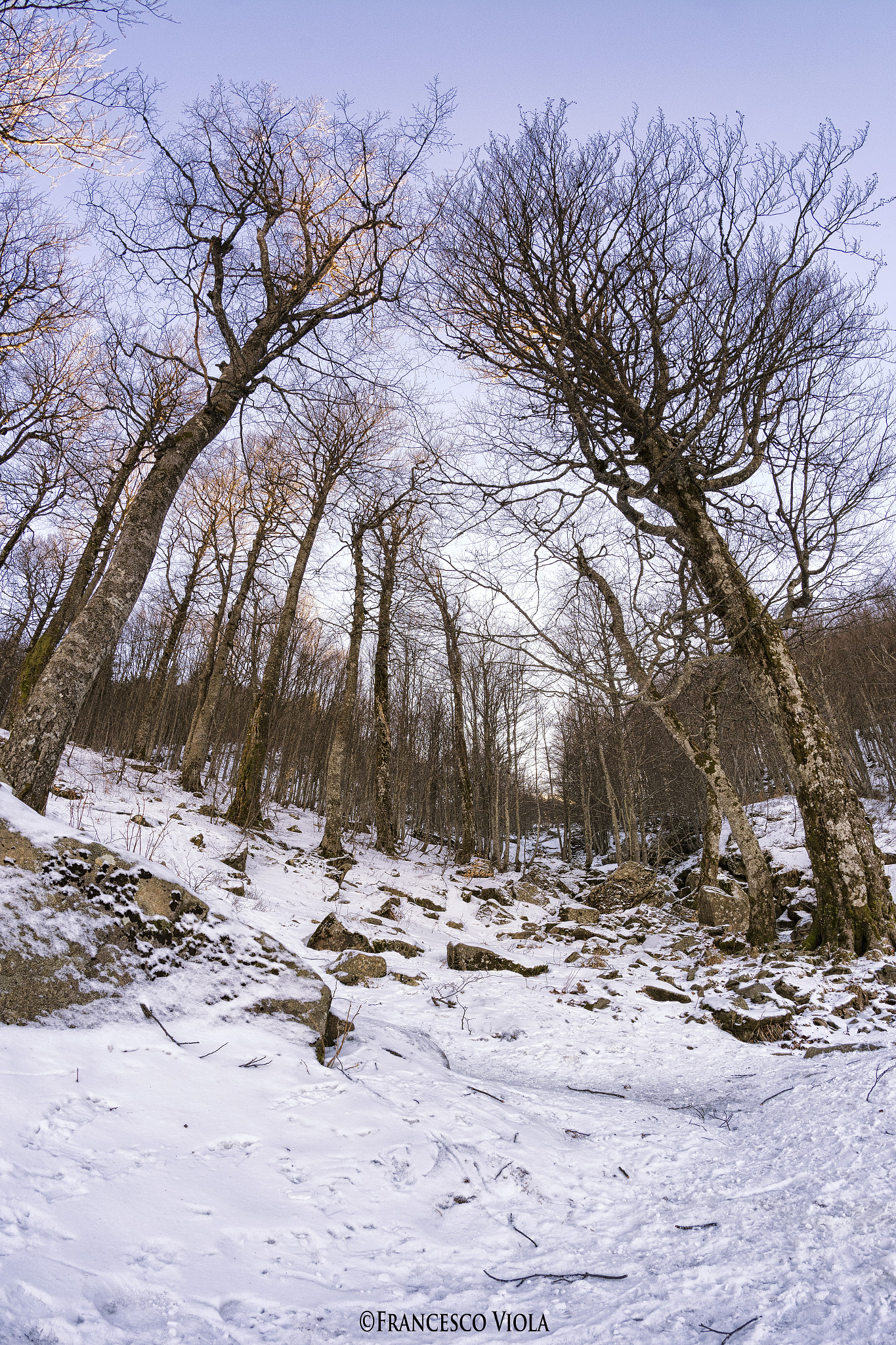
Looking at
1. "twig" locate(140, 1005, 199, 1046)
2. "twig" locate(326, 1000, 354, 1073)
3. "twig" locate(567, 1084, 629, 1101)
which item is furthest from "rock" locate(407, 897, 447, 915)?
"twig" locate(140, 1005, 199, 1046)

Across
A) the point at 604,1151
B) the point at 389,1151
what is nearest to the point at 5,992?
the point at 389,1151

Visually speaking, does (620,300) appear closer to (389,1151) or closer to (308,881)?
(389,1151)

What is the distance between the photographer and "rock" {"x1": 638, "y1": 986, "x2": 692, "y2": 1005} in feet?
19.5

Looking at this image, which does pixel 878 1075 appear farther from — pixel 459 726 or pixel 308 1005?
pixel 459 726

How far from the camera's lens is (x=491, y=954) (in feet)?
24.0

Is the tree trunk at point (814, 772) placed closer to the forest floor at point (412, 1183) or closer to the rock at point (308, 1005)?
the forest floor at point (412, 1183)

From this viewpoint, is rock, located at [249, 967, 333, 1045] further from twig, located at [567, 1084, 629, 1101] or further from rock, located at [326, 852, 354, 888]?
rock, located at [326, 852, 354, 888]

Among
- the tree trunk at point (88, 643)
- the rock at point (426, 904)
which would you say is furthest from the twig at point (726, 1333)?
the rock at point (426, 904)

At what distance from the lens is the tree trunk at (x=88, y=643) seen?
4.33 m

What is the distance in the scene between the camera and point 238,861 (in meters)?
8.70

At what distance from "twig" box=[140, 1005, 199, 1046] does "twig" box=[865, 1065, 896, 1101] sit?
326 cm

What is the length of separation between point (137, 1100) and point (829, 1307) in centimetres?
211

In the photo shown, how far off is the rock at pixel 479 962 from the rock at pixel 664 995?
4.80ft

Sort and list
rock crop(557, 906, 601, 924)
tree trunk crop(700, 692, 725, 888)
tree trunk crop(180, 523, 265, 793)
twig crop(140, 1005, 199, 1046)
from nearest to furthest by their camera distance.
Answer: twig crop(140, 1005, 199, 1046) → tree trunk crop(700, 692, 725, 888) → rock crop(557, 906, 601, 924) → tree trunk crop(180, 523, 265, 793)
